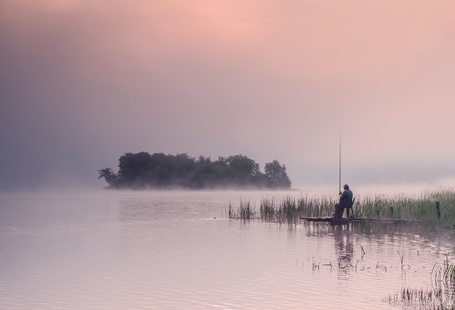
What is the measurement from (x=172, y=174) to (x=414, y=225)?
8994cm

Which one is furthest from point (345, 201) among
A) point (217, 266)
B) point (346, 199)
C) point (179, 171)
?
point (179, 171)

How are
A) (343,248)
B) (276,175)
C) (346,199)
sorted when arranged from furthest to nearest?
(276,175) → (346,199) → (343,248)

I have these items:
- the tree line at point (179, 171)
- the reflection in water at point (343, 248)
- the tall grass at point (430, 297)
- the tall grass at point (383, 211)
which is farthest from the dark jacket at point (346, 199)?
the tree line at point (179, 171)

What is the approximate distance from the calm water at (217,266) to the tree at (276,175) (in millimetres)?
94384

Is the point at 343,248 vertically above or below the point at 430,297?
above

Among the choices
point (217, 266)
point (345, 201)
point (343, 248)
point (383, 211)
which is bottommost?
point (217, 266)

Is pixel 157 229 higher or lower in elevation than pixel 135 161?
lower

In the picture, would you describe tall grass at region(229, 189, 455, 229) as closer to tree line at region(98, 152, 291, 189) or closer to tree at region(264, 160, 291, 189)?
tree line at region(98, 152, 291, 189)

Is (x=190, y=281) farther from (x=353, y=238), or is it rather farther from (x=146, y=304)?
(x=353, y=238)

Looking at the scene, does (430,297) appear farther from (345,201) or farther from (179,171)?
(179,171)

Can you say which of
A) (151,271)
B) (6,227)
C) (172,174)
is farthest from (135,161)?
(151,271)

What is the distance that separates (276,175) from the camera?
13088 centimetres

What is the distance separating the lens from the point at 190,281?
17.5 meters

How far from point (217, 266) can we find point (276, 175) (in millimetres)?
110964
